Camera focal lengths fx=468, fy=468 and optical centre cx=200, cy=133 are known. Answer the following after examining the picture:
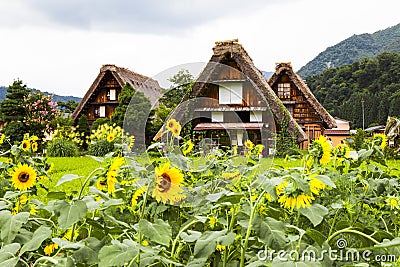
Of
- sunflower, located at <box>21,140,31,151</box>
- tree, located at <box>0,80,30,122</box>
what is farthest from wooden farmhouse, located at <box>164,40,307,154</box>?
tree, located at <box>0,80,30,122</box>

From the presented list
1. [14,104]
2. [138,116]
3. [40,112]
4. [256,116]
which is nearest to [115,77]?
[40,112]

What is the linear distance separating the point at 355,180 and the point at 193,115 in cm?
51

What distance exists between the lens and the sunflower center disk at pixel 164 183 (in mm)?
935

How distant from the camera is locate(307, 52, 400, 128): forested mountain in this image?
23.9 metres

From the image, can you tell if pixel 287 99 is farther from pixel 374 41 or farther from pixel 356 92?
pixel 374 41

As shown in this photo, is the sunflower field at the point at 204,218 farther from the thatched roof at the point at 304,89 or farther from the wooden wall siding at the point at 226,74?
the thatched roof at the point at 304,89

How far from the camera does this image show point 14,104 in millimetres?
13938

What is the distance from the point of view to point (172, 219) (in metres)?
1.10

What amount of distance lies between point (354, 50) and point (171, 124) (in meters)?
39.3

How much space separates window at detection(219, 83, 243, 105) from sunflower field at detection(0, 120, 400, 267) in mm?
156

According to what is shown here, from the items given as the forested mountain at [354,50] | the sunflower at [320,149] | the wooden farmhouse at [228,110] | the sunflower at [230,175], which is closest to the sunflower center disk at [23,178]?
the wooden farmhouse at [228,110]

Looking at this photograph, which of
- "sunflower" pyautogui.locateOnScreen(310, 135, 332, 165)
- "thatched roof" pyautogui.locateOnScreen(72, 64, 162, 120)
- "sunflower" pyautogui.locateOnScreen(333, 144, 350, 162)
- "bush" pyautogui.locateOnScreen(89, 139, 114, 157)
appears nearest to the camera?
"sunflower" pyautogui.locateOnScreen(310, 135, 332, 165)

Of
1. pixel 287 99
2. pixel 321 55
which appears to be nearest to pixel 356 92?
pixel 321 55

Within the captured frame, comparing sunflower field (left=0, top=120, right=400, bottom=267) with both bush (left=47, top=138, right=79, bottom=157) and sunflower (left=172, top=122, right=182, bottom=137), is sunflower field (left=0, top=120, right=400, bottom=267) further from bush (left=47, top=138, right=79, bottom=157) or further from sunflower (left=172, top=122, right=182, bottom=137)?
bush (left=47, top=138, right=79, bottom=157)
